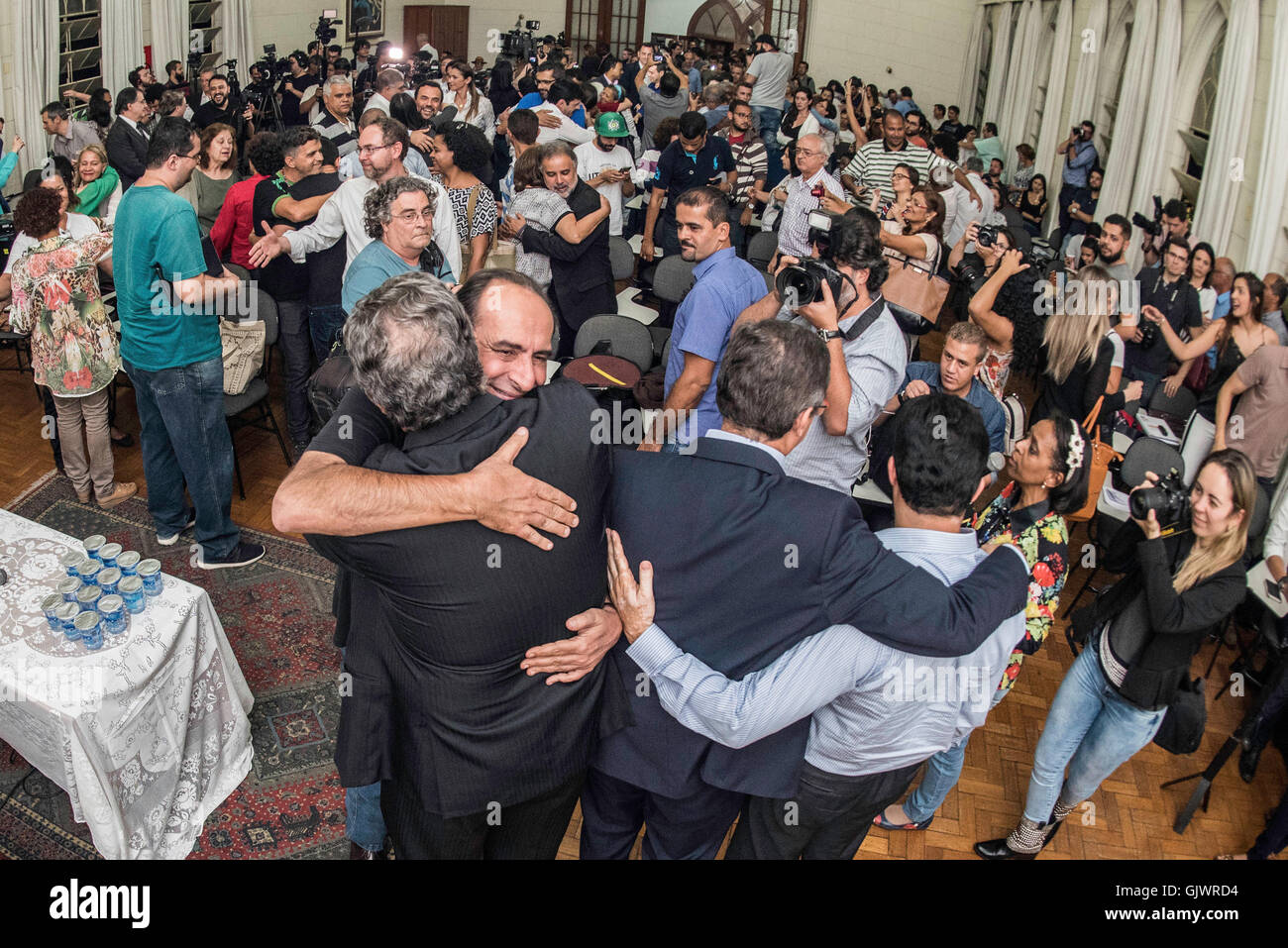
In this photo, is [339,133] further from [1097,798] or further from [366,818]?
[1097,798]

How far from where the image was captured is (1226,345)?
16.4 ft

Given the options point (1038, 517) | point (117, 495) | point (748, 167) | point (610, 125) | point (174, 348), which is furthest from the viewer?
point (748, 167)

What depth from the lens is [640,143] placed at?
33.1 feet

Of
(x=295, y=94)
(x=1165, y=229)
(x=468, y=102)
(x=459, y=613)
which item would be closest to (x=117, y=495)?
(x=459, y=613)

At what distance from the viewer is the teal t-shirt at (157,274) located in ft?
10.8

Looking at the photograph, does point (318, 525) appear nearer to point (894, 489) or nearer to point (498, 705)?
point (498, 705)

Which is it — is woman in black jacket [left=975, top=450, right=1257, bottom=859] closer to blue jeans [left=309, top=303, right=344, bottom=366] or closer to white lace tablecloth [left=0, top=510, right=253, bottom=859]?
white lace tablecloth [left=0, top=510, right=253, bottom=859]

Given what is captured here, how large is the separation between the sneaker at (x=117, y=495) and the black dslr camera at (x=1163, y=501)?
13.9ft

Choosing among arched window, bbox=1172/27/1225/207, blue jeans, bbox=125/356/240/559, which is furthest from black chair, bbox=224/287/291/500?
arched window, bbox=1172/27/1225/207

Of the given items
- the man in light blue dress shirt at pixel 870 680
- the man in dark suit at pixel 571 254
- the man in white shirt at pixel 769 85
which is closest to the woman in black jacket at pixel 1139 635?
the man in light blue dress shirt at pixel 870 680

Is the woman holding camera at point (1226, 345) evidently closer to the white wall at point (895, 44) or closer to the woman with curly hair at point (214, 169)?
the woman with curly hair at point (214, 169)

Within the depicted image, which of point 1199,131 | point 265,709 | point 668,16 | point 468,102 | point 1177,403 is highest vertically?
A: point 668,16

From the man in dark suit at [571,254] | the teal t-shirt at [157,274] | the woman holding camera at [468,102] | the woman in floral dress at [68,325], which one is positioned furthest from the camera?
the woman holding camera at [468,102]

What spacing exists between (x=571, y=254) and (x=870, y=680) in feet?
10.6
